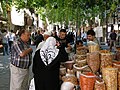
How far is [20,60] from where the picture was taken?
306 inches

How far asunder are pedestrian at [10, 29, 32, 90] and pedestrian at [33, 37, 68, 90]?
1.14 meters

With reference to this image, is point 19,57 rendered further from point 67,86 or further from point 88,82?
point 88,82

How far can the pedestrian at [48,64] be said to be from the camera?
6.43 meters

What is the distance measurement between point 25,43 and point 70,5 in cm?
1059

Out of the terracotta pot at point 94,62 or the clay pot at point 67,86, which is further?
the terracotta pot at point 94,62

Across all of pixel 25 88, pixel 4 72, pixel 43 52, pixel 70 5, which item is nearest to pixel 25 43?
pixel 25 88

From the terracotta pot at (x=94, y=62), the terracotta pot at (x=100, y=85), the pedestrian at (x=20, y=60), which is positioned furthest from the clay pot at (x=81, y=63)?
the pedestrian at (x=20, y=60)

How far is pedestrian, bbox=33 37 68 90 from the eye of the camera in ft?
21.1

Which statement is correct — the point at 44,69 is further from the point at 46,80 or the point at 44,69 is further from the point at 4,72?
Answer: the point at 4,72

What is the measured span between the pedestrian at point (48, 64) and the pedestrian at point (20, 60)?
3.74 feet

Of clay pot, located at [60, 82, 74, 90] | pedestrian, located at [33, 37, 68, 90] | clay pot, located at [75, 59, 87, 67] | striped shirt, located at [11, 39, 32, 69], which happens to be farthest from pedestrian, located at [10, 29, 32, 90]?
clay pot, located at [60, 82, 74, 90]

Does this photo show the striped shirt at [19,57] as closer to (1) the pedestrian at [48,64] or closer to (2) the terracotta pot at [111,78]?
(1) the pedestrian at [48,64]

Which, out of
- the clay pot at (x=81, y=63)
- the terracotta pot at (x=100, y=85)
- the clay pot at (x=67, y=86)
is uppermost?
the clay pot at (x=81, y=63)

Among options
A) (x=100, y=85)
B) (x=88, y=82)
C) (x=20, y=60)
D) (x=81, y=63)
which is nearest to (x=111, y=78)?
(x=100, y=85)
